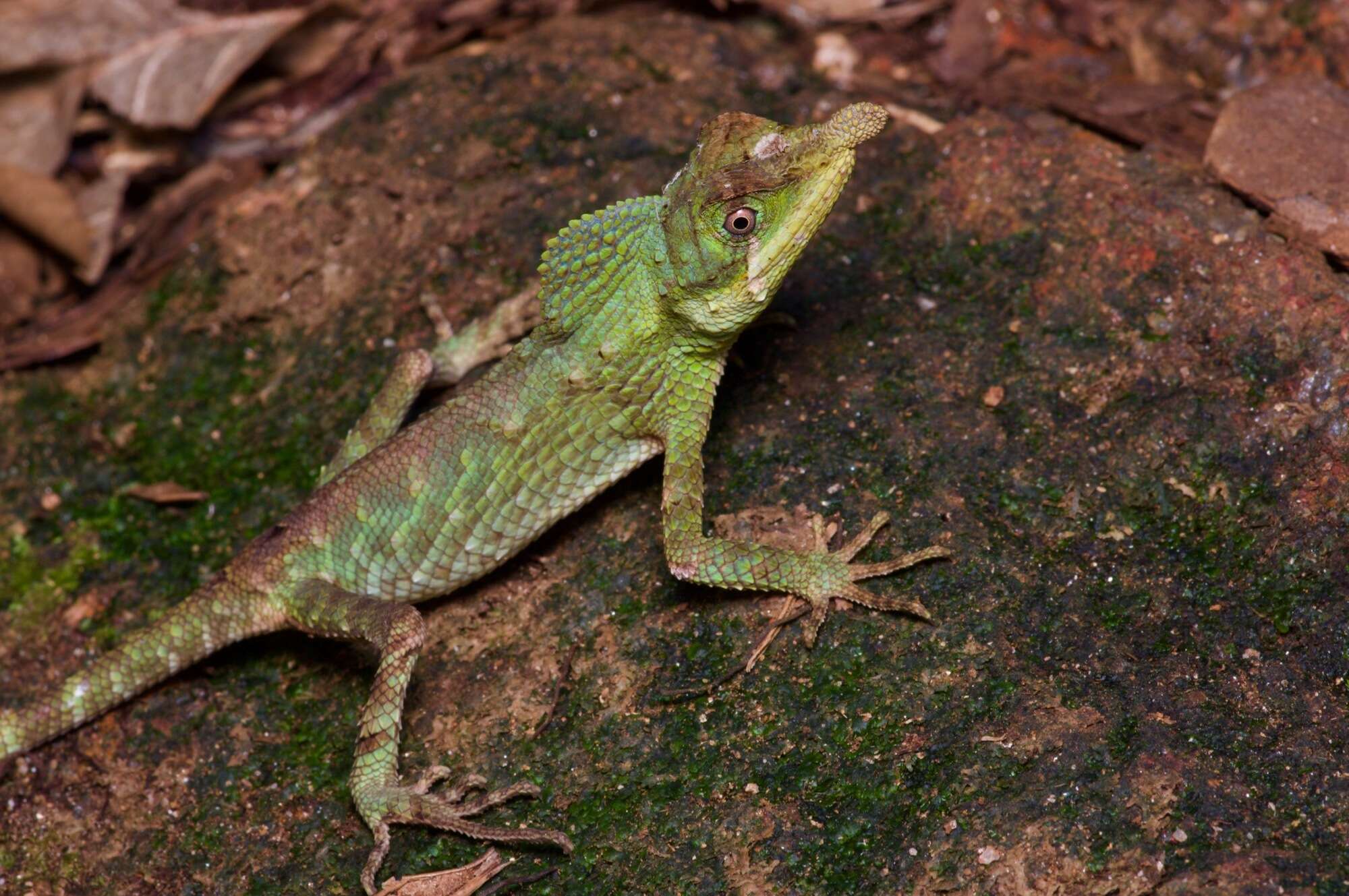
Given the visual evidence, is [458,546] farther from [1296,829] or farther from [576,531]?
[1296,829]

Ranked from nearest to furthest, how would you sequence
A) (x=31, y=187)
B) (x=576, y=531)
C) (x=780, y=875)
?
(x=780, y=875) → (x=576, y=531) → (x=31, y=187)

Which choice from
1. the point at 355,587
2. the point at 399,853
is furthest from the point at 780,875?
the point at 355,587

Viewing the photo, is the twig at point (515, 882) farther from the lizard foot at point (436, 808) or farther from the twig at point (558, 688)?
the twig at point (558, 688)

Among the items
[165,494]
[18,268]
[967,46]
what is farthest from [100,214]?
[967,46]

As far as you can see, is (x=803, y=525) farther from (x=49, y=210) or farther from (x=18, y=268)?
(x=18, y=268)

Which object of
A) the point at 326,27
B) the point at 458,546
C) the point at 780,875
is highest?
the point at 326,27

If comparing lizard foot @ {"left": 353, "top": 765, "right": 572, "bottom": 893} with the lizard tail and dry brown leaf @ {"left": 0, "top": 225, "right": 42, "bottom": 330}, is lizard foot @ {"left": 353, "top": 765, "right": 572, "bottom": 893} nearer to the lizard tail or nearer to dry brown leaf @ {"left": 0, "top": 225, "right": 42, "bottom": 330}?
the lizard tail
